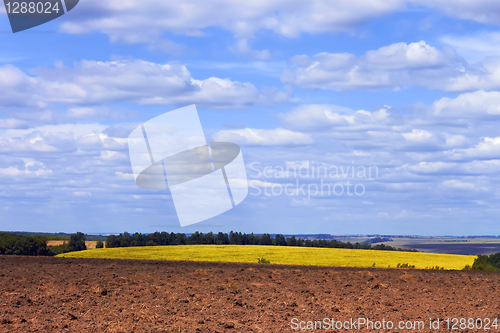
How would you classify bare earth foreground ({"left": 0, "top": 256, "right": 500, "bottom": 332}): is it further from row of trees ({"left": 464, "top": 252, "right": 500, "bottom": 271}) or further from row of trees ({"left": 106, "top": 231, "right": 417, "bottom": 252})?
row of trees ({"left": 106, "top": 231, "right": 417, "bottom": 252})

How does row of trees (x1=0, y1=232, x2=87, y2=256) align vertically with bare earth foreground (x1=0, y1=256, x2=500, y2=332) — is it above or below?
above

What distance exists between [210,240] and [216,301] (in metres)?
56.5

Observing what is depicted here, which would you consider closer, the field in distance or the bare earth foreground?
the bare earth foreground

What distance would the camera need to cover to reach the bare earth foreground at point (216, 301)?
13625mm

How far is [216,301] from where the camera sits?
17391 millimetres

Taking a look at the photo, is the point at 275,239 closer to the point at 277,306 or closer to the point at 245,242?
the point at 245,242

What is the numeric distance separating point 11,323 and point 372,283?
53.7 feet

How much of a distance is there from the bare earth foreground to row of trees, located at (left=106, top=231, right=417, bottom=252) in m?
43.7

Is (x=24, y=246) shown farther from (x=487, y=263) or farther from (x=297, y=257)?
(x=487, y=263)

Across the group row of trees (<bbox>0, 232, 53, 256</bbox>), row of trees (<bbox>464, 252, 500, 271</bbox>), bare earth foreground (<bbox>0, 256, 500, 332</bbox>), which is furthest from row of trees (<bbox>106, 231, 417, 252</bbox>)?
bare earth foreground (<bbox>0, 256, 500, 332</bbox>)

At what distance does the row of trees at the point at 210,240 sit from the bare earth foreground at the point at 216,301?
43722mm

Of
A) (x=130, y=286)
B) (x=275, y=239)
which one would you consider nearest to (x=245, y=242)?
(x=275, y=239)

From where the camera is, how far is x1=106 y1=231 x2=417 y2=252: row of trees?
69875 mm

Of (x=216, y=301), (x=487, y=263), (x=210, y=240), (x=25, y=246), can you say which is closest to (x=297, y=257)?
(x=487, y=263)
